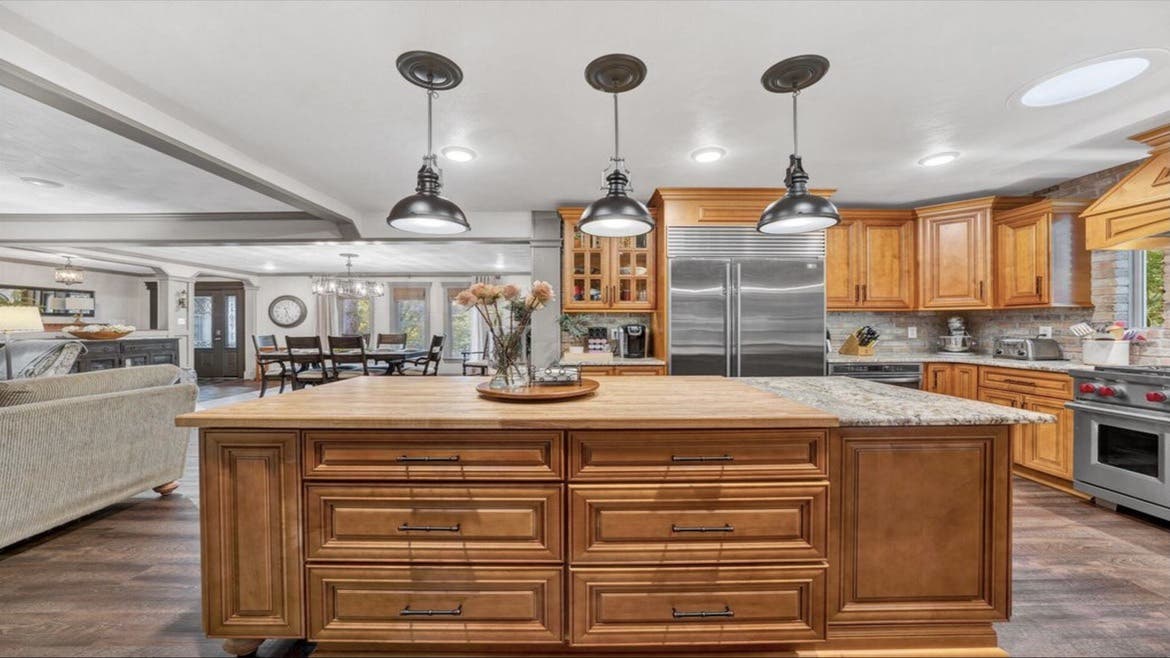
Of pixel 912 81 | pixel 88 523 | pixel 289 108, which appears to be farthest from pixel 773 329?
pixel 88 523

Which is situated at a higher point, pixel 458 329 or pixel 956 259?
pixel 956 259

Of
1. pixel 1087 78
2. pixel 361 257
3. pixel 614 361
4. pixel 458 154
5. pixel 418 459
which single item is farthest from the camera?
pixel 361 257

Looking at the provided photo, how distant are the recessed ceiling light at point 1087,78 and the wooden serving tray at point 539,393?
2.65 metres

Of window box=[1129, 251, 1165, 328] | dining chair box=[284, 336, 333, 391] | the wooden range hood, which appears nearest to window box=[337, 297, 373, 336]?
dining chair box=[284, 336, 333, 391]

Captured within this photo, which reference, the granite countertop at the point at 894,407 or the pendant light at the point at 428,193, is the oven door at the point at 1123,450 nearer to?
the granite countertop at the point at 894,407

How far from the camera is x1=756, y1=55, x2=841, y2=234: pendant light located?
1864mm

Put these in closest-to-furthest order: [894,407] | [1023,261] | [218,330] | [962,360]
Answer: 1. [894,407]
2. [1023,261]
3. [962,360]
4. [218,330]

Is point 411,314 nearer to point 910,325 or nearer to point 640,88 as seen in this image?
point 640,88

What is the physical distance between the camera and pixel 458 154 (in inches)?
117

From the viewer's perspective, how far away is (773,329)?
3.68 m

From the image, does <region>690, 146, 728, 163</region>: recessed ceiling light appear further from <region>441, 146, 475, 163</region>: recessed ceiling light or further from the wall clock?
the wall clock

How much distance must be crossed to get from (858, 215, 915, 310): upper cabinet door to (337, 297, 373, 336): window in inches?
347

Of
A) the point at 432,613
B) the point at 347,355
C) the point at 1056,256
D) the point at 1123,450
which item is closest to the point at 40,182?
the point at 347,355

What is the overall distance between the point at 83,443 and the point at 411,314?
7.02m
